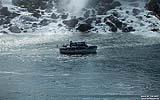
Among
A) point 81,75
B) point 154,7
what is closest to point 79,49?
point 81,75

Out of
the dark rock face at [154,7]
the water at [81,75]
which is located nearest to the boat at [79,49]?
the water at [81,75]

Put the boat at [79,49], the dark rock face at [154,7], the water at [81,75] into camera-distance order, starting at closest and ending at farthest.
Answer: the dark rock face at [154,7] → the water at [81,75] → the boat at [79,49]

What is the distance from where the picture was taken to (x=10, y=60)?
527ft

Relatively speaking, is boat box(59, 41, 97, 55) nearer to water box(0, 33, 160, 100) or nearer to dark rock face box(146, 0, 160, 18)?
water box(0, 33, 160, 100)

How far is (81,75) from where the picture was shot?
123 meters

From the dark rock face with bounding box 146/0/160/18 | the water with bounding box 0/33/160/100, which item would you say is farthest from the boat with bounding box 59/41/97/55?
the dark rock face with bounding box 146/0/160/18

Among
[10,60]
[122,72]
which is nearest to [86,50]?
[10,60]

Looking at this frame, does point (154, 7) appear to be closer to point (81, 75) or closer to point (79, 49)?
point (81, 75)

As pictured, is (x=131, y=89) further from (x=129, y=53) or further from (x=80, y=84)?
(x=129, y=53)

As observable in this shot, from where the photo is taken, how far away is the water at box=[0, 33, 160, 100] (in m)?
97.9

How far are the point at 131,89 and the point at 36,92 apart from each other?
23288mm

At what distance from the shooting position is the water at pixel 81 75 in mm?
97938

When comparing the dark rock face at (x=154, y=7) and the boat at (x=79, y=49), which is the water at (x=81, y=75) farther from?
the dark rock face at (x=154, y=7)

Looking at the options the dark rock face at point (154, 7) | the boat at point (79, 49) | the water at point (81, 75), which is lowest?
the water at point (81, 75)
